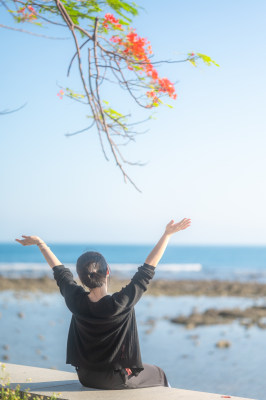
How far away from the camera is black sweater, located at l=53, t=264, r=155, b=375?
9.98ft

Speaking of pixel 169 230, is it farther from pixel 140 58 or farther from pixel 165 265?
pixel 165 265

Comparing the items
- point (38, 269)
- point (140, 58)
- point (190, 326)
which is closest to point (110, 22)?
point (140, 58)

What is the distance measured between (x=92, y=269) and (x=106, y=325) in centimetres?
36

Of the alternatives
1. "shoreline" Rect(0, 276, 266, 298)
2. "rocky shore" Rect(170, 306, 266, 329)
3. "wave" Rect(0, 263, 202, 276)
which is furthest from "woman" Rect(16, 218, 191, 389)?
"wave" Rect(0, 263, 202, 276)

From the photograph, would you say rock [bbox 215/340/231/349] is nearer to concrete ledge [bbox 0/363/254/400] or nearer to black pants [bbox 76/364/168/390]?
concrete ledge [bbox 0/363/254/400]

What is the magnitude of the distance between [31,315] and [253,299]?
8.19 m

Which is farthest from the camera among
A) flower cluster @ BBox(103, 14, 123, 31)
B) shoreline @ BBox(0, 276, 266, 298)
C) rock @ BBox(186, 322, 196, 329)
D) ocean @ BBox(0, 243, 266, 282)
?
ocean @ BBox(0, 243, 266, 282)

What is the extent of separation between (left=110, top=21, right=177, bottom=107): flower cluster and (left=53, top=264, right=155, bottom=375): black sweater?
6.36 ft

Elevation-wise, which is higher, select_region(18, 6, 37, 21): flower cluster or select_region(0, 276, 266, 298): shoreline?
select_region(18, 6, 37, 21): flower cluster

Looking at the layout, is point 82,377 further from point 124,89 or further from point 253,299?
point 253,299

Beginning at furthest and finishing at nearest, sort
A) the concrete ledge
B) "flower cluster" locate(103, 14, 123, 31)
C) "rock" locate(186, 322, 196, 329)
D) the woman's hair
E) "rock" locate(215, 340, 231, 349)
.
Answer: "rock" locate(186, 322, 196, 329), "rock" locate(215, 340, 231, 349), "flower cluster" locate(103, 14, 123, 31), the concrete ledge, the woman's hair

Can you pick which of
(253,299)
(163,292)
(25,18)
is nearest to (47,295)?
(163,292)

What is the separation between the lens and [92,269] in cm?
301

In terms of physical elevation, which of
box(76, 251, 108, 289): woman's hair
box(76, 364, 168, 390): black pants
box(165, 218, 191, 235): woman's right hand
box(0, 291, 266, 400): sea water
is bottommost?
box(0, 291, 266, 400): sea water
